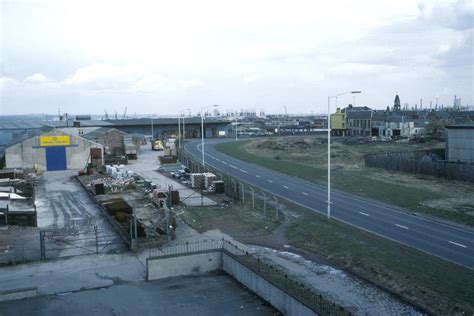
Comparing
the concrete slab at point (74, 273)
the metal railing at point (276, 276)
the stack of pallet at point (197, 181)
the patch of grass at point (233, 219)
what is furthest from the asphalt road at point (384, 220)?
the concrete slab at point (74, 273)

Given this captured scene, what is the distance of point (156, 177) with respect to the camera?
191 feet

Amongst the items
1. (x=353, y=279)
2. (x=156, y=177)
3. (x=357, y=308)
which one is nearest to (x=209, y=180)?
(x=156, y=177)

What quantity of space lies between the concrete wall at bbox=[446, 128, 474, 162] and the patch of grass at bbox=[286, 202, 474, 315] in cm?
3643

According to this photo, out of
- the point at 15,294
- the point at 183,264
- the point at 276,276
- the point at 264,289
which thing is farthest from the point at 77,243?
the point at 264,289

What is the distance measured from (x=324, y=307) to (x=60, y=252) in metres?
16.9

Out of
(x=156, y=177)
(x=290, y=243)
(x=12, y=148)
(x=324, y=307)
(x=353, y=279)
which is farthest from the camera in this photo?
(x=12, y=148)

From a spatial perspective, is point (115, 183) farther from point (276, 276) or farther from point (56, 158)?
point (276, 276)

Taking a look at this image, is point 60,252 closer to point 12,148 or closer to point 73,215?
point 73,215

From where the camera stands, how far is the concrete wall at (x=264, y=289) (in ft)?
59.1

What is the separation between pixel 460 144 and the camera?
62.5m

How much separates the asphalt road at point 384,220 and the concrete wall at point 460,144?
23.5 m

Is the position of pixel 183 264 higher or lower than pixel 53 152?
lower

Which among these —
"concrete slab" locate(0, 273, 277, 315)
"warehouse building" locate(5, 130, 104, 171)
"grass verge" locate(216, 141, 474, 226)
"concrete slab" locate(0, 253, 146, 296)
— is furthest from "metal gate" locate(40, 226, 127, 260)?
"warehouse building" locate(5, 130, 104, 171)

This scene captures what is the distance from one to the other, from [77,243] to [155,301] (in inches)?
430
